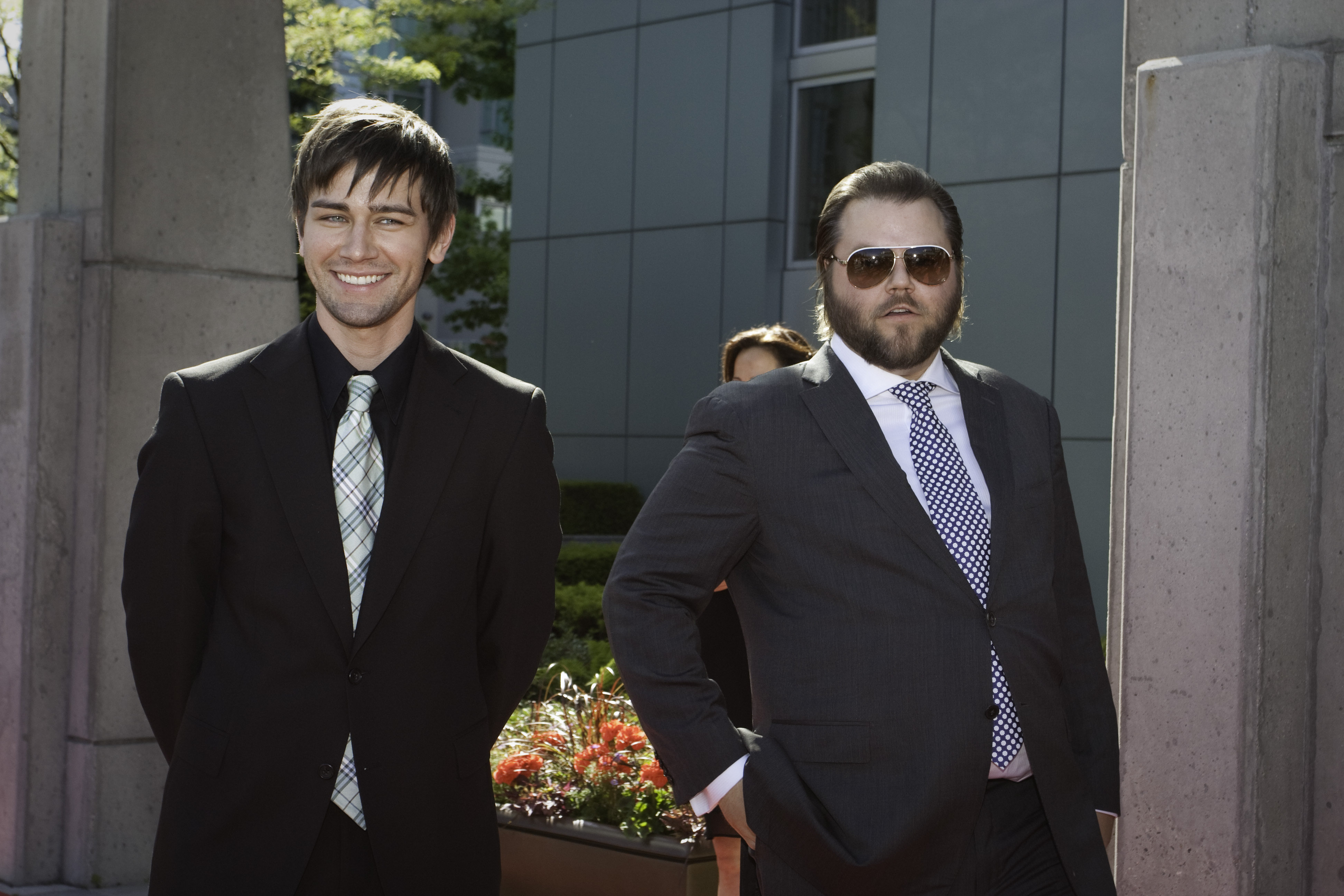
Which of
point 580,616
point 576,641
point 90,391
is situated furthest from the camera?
point 580,616

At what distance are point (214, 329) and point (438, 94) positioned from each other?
3237 cm

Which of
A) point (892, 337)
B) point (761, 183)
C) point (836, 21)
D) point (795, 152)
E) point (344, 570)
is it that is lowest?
point (344, 570)

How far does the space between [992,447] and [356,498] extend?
1.37 metres

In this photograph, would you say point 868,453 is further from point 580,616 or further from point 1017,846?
point 580,616

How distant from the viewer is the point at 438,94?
37.0 meters

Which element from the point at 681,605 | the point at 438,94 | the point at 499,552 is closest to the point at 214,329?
the point at 499,552

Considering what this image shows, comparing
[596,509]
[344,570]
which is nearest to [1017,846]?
[344,570]

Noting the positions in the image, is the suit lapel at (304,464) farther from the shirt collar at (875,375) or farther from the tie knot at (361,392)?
the shirt collar at (875,375)

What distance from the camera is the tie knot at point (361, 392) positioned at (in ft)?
10.4

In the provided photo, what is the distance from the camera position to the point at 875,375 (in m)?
3.20

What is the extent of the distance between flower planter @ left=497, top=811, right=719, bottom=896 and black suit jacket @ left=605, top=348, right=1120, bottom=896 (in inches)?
81.1

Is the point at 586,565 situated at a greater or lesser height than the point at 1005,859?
lesser

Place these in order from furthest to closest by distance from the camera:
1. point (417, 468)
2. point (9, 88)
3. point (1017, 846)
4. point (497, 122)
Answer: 1. point (497, 122)
2. point (9, 88)
3. point (417, 468)
4. point (1017, 846)

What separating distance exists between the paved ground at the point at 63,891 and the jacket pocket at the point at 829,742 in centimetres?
361
